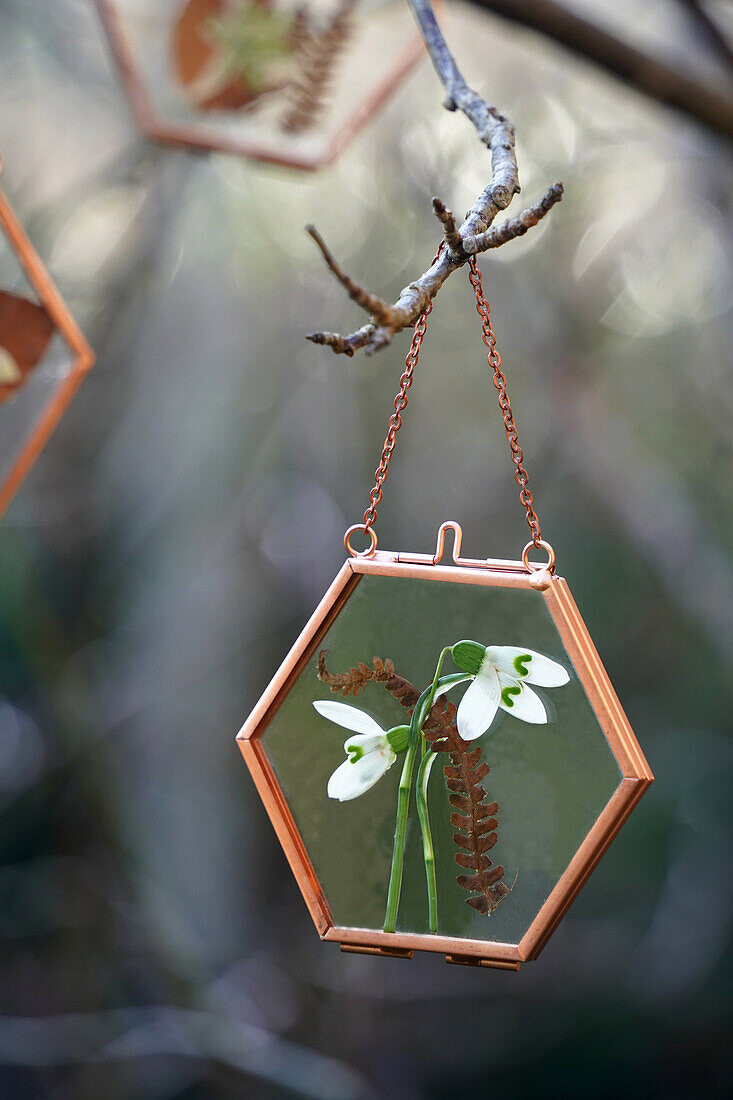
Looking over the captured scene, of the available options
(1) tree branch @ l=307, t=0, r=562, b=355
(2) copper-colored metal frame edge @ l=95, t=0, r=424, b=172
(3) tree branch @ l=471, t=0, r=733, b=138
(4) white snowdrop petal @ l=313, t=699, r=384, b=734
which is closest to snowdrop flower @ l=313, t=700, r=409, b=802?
(4) white snowdrop petal @ l=313, t=699, r=384, b=734

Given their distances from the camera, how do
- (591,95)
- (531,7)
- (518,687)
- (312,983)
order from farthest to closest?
(312,983) → (591,95) → (531,7) → (518,687)

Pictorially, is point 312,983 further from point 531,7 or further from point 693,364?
point 531,7

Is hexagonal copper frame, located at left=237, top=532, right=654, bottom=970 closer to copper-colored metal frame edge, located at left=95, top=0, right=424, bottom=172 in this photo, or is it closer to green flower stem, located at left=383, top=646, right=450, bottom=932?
Result: green flower stem, located at left=383, top=646, right=450, bottom=932

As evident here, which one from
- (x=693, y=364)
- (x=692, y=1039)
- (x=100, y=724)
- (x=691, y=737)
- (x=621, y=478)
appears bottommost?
(x=692, y=1039)

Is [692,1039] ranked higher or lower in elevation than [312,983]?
lower

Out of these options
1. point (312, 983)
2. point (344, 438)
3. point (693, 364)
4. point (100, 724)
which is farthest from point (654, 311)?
point (312, 983)

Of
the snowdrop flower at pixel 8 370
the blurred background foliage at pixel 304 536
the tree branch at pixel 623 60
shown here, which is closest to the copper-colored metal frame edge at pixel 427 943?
the snowdrop flower at pixel 8 370

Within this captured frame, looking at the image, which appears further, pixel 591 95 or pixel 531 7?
pixel 591 95
